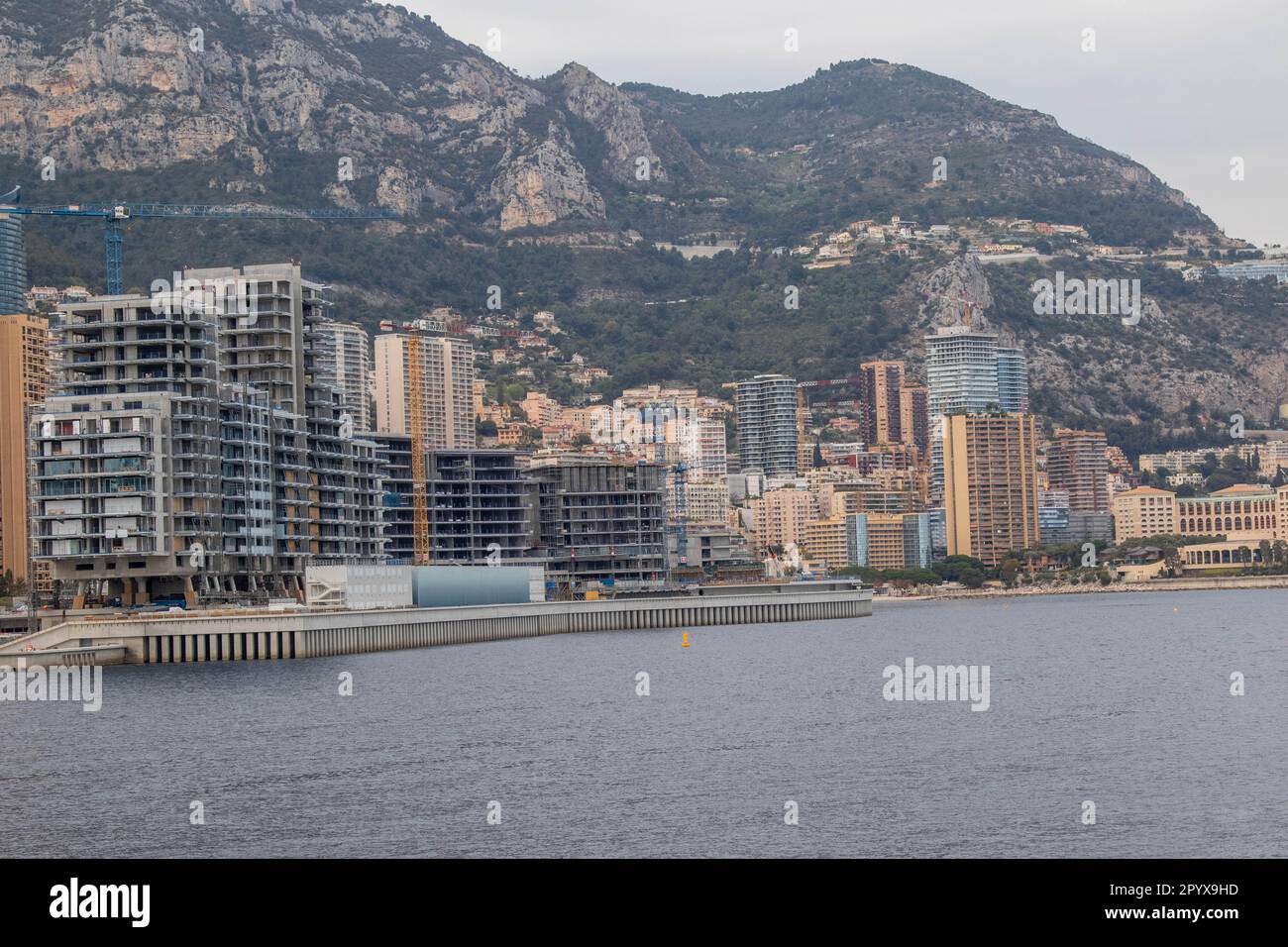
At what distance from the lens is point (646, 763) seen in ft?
214

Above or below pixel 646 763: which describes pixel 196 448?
above

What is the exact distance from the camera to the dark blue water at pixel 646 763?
1927 inches

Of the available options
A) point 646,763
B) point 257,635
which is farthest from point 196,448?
point 646,763

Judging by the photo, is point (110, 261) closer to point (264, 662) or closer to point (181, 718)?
point (264, 662)

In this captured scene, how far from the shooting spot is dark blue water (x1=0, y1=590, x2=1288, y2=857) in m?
48.9

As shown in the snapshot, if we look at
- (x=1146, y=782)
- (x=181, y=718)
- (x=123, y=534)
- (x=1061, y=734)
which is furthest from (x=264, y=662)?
(x=1146, y=782)

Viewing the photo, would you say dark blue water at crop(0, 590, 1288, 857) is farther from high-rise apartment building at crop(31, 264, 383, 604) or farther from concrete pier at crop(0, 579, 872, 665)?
high-rise apartment building at crop(31, 264, 383, 604)

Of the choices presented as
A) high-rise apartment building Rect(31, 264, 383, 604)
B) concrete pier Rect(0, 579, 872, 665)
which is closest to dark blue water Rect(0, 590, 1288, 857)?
concrete pier Rect(0, 579, 872, 665)

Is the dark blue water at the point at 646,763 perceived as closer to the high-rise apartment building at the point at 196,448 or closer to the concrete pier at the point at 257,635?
the concrete pier at the point at 257,635

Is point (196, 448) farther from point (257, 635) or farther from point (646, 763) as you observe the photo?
point (646, 763)

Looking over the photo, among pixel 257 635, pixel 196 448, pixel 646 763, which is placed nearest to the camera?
pixel 646 763

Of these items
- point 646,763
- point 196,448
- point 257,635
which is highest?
point 196,448
